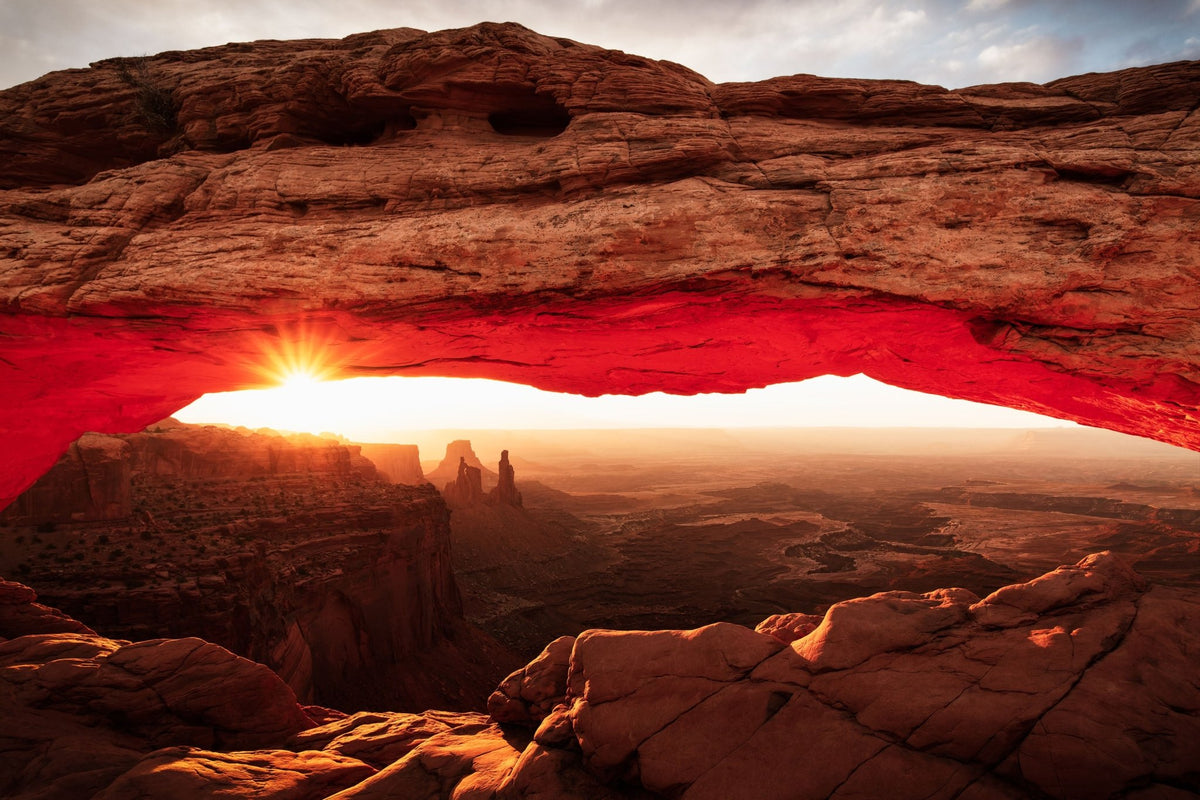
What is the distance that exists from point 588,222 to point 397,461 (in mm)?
69965

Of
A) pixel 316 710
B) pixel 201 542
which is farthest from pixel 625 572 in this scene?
pixel 316 710

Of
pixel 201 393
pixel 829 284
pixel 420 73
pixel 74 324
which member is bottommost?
pixel 201 393

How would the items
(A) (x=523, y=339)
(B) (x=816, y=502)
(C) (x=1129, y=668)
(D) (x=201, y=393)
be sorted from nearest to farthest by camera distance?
(C) (x=1129, y=668) → (A) (x=523, y=339) → (D) (x=201, y=393) → (B) (x=816, y=502)

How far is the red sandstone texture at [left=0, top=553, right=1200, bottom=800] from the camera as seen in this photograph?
4.71 metres

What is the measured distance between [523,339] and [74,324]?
7.44 m

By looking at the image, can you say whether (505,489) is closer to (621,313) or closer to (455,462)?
(455,462)

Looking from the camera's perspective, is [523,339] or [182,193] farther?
[523,339]

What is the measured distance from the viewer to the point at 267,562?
20703 millimetres

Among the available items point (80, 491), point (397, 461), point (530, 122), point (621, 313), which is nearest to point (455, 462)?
point (397, 461)

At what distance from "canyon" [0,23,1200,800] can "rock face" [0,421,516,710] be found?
6747 millimetres

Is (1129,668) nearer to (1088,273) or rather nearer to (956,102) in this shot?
(1088,273)

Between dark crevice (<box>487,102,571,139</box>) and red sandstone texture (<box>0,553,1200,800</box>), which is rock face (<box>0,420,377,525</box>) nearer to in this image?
red sandstone texture (<box>0,553,1200,800</box>)

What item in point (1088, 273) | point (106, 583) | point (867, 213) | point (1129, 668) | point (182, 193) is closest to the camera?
point (1129, 668)

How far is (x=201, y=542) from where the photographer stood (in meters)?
19.5
